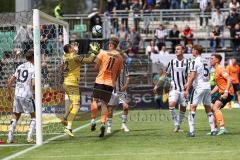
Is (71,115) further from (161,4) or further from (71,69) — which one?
(161,4)

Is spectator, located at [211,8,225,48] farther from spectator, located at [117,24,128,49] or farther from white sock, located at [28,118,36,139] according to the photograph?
white sock, located at [28,118,36,139]

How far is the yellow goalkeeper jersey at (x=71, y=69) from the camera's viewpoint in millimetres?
16906

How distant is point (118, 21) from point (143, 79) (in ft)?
19.6

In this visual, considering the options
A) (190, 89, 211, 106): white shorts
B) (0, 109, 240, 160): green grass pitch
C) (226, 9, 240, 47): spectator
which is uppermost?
(226, 9, 240, 47): spectator

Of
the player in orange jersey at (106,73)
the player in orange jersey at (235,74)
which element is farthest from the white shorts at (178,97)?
the player in orange jersey at (235,74)

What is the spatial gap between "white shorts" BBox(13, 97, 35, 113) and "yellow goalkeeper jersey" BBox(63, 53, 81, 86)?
4.86ft

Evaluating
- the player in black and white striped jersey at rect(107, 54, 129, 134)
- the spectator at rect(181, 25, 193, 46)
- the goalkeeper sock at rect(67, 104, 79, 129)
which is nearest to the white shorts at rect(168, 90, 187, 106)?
the player in black and white striped jersey at rect(107, 54, 129, 134)

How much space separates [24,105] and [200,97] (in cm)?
405

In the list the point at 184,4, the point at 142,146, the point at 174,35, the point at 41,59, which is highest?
the point at 184,4

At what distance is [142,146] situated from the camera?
14.3m

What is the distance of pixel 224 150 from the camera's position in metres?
13.3

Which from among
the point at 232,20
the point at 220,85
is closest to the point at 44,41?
the point at 220,85

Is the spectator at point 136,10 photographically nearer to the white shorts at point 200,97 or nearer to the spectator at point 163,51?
the spectator at point 163,51

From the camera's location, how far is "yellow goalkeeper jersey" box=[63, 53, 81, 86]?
16.9m
